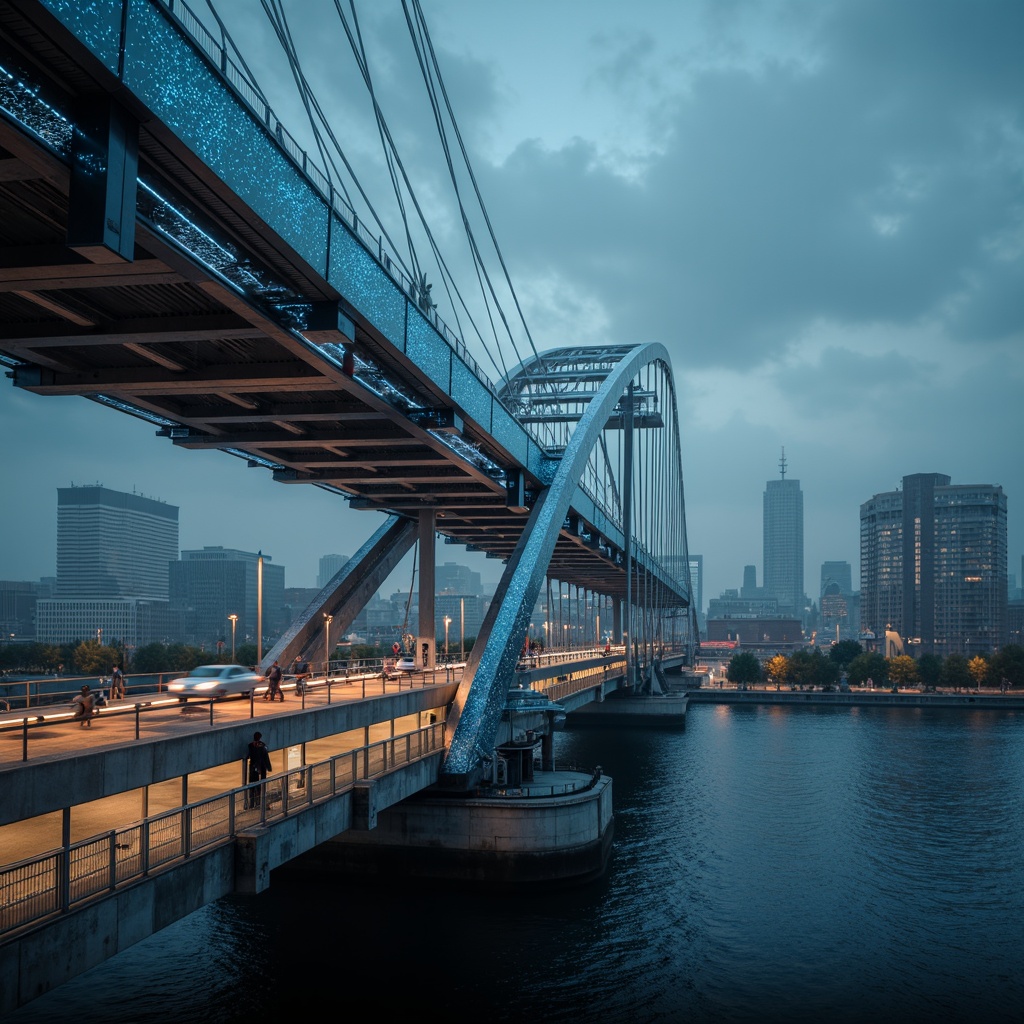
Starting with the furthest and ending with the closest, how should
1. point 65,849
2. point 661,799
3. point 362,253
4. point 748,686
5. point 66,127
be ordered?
point 748,686 < point 661,799 < point 362,253 < point 65,849 < point 66,127

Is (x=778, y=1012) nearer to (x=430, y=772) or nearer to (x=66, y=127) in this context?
(x=430, y=772)

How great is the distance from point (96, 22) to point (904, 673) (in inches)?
5703

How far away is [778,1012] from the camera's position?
2169 cm

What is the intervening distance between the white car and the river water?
6.22m

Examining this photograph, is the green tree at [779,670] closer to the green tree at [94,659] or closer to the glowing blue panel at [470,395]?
the green tree at [94,659]

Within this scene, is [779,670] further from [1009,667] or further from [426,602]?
[426,602]

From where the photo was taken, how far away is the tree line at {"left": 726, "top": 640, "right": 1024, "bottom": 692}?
133 meters

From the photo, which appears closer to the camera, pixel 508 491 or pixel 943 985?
pixel 943 985

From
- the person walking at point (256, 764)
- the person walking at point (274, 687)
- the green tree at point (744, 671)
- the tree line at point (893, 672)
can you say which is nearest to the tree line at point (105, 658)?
the green tree at point (744, 671)

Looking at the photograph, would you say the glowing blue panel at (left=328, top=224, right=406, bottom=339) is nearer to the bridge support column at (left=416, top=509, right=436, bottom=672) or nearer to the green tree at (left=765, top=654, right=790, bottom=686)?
the bridge support column at (left=416, top=509, right=436, bottom=672)

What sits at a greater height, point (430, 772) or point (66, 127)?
point (66, 127)

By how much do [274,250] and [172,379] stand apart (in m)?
7.26

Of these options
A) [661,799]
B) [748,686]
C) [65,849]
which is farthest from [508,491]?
[748,686]

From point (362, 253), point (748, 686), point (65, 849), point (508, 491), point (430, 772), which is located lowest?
point (748, 686)
